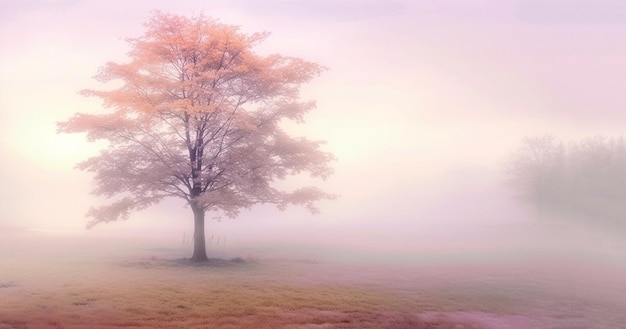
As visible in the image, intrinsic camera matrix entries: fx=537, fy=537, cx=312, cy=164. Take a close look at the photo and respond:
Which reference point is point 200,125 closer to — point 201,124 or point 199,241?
point 201,124

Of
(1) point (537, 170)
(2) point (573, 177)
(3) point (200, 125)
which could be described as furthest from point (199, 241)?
(1) point (537, 170)

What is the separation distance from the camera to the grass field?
58.6ft

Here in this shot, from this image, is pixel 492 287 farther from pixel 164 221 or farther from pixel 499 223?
pixel 164 221

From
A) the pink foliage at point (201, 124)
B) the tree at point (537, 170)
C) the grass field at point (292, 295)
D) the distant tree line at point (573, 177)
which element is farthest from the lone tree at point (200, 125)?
the tree at point (537, 170)

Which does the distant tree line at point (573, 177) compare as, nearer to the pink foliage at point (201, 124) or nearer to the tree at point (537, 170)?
the tree at point (537, 170)

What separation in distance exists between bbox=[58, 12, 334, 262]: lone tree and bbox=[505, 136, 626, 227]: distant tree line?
49.5 meters

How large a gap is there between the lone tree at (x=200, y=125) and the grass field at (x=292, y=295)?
4.48 meters

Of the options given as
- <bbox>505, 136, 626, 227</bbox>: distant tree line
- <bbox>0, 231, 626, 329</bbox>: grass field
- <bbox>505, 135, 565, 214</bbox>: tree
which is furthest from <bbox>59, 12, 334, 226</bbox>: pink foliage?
<bbox>505, 135, 565, 214</bbox>: tree

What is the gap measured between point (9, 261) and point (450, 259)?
3015 centimetres

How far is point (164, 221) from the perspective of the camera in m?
98.6

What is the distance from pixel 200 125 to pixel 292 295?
14847 millimetres

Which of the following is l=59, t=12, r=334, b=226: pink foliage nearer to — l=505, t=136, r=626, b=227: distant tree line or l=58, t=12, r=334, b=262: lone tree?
l=58, t=12, r=334, b=262: lone tree

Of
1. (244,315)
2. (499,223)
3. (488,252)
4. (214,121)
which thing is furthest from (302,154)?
(499,223)

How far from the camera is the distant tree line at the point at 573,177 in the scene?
68.2 metres
